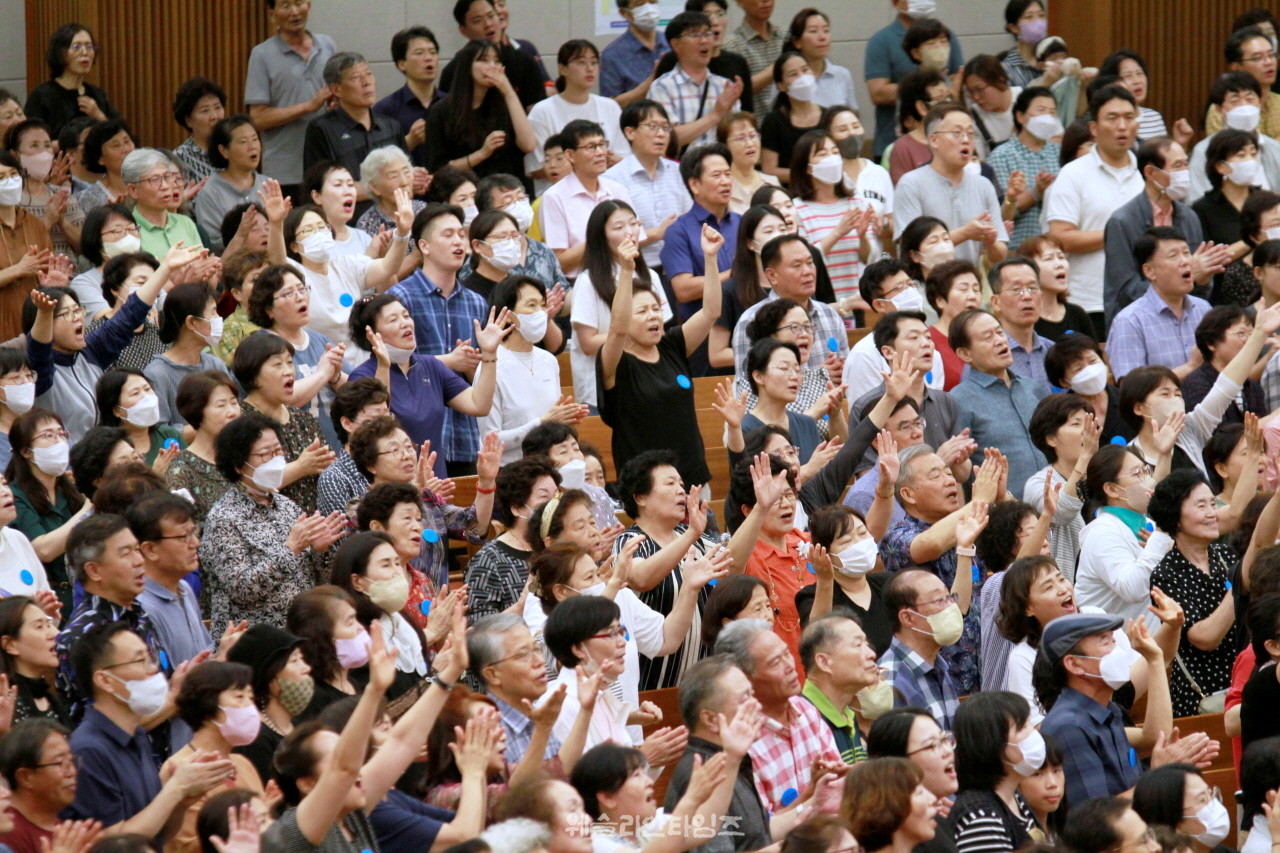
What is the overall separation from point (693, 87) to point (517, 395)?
3.77 m

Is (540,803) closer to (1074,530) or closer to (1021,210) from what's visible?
Answer: (1074,530)

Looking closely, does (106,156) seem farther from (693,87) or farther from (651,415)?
(651,415)

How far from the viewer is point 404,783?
505 centimetres

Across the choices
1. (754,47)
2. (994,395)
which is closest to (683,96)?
(754,47)

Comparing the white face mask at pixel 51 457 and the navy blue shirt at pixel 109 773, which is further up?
the navy blue shirt at pixel 109 773

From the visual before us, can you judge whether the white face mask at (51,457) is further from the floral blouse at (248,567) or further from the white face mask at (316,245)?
the white face mask at (316,245)

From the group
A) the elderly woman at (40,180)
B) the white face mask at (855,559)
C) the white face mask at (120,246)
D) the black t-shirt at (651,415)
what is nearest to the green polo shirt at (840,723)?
the white face mask at (855,559)

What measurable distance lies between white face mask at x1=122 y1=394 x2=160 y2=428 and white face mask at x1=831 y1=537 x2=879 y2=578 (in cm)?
256

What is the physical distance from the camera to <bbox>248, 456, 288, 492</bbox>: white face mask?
20.9 ft

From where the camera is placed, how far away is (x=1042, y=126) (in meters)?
10.8

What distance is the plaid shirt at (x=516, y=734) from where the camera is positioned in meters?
5.33

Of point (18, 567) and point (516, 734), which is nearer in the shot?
point (516, 734)

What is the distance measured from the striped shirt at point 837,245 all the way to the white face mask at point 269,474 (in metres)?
3.89

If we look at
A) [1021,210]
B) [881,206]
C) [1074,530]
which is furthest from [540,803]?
[1021,210]
